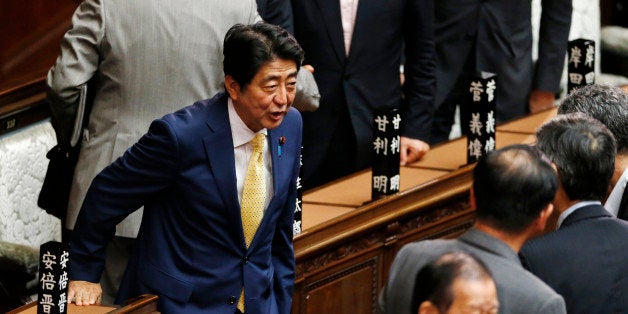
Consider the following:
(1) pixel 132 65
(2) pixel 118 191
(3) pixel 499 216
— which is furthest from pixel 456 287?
(1) pixel 132 65

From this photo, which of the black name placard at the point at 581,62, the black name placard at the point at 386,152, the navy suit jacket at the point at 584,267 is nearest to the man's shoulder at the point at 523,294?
the navy suit jacket at the point at 584,267

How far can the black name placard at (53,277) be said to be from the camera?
3596 mm

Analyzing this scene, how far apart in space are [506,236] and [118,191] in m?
1.16

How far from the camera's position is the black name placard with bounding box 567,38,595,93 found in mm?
5797

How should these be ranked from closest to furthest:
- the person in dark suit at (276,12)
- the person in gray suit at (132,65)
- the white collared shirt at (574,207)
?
1. the white collared shirt at (574,207)
2. the person in gray suit at (132,65)
3. the person in dark suit at (276,12)

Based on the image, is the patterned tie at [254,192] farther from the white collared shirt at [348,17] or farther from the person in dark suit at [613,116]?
the white collared shirt at [348,17]

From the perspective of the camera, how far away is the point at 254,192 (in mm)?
3881

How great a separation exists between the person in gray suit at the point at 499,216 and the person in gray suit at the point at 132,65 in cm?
144

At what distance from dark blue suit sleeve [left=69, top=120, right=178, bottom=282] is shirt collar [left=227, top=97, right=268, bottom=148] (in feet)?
0.62

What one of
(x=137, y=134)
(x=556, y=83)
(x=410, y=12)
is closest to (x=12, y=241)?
(x=137, y=134)

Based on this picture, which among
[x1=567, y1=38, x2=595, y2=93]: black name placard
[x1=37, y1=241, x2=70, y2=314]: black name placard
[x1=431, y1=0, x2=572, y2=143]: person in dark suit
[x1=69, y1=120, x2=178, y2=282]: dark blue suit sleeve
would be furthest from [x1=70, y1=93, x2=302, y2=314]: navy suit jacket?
[x1=431, y1=0, x2=572, y2=143]: person in dark suit

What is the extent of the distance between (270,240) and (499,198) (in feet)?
3.31

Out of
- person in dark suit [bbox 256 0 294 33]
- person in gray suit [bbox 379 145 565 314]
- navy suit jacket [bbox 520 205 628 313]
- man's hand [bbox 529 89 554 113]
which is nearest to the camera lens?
person in gray suit [bbox 379 145 565 314]

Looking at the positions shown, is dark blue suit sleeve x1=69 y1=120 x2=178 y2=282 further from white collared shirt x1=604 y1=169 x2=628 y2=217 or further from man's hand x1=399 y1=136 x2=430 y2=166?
man's hand x1=399 y1=136 x2=430 y2=166
